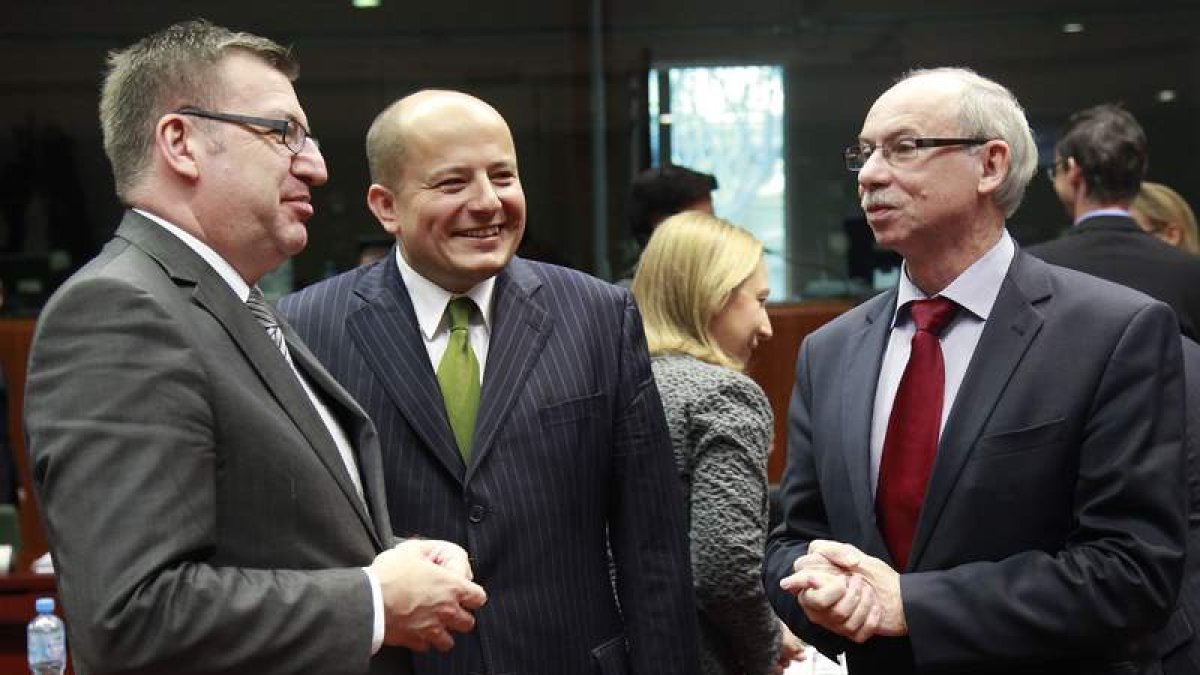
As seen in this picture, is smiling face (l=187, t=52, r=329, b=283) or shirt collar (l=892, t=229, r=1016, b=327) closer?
smiling face (l=187, t=52, r=329, b=283)

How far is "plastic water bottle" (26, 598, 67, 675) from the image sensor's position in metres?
3.76

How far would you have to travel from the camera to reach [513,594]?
237 centimetres

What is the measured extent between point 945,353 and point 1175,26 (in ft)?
19.6

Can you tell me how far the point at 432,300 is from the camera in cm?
251

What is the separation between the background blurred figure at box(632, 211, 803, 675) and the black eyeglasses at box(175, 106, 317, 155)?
3.64ft

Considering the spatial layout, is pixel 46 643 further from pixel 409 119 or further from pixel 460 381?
pixel 409 119

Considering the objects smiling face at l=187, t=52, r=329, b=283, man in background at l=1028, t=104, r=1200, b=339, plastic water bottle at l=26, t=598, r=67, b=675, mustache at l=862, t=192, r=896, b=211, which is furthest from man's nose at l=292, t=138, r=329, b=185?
man in background at l=1028, t=104, r=1200, b=339

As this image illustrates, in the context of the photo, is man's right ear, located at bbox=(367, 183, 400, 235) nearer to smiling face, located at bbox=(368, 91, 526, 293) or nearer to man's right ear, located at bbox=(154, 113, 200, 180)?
smiling face, located at bbox=(368, 91, 526, 293)

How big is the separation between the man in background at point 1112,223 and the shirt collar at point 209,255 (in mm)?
2649

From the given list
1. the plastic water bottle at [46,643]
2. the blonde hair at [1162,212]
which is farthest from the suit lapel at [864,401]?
the blonde hair at [1162,212]

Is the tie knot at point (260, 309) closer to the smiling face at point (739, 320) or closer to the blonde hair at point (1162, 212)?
the smiling face at point (739, 320)

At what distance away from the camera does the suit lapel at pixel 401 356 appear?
238 cm

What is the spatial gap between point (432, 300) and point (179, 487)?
34.5 inches

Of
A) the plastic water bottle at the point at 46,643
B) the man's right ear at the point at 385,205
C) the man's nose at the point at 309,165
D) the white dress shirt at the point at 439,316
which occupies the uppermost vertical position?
the man's nose at the point at 309,165
